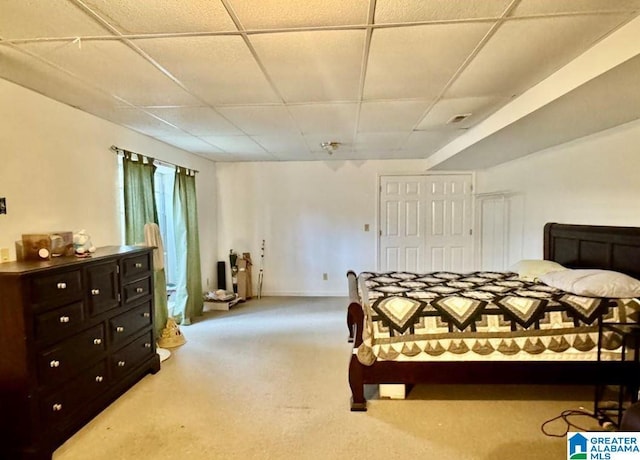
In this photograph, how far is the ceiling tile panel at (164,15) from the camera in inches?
60.0

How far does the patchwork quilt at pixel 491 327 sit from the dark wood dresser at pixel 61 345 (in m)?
1.91

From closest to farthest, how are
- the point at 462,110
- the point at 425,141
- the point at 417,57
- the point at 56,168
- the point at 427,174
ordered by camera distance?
the point at 417,57 → the point at 56,168 → the point at 462,110 → the point at 425,141 → the point at 427,174

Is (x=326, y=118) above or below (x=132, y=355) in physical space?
above

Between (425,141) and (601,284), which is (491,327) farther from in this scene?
(425,141)

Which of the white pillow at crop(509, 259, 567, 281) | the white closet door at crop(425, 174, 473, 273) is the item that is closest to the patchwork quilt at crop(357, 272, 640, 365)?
the white pillow at crop(509, 259, 567, 281)

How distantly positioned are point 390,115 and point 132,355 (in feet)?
10.3

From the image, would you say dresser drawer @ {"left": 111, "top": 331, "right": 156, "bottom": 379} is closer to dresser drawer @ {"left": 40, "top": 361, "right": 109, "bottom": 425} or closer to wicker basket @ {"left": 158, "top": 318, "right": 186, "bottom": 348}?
dresser drawer @ {"left": 40, "top": 361, "right": 109, "bottom": 425}

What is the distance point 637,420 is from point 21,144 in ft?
12.7

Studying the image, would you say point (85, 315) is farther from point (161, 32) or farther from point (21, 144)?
point (161, 32)

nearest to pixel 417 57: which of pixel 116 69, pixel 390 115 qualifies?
pixel 390 115

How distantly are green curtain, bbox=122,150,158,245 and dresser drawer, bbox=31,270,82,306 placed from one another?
127 centimetres

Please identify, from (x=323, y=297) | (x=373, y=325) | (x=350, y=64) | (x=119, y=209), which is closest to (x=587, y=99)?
(x=350, y=64)

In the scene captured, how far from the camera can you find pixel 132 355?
285 cm

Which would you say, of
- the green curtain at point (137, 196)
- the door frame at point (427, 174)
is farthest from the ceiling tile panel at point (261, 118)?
the door frame at point (427, 174)
